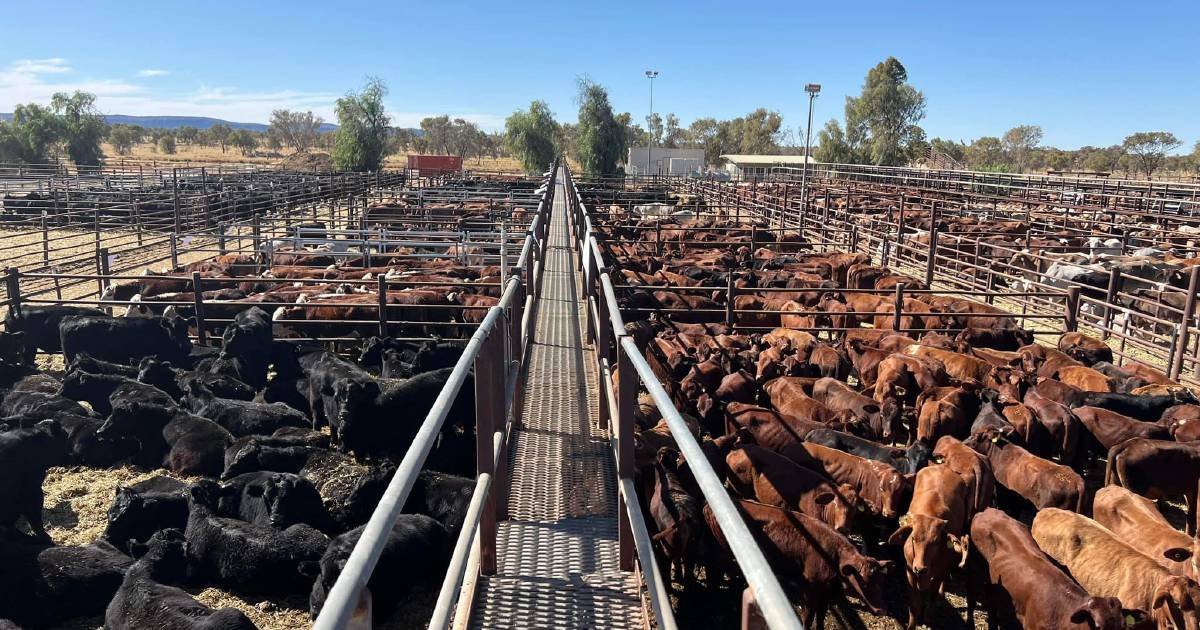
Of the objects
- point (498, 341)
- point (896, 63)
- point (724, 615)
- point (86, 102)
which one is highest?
point (896, 63)

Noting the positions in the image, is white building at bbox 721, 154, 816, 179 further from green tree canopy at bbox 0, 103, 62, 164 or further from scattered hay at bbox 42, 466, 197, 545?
scattered hay at bbox 42, 466, 197, 545

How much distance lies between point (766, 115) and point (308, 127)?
232ft

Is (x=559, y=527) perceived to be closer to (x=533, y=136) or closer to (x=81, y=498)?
(x=81, y=498)

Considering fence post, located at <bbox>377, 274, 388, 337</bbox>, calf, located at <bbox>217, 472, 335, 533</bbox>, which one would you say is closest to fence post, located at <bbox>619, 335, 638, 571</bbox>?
calf, located at <bbox>217, 472, 335, 533</bbox>

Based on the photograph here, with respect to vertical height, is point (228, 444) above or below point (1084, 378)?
below

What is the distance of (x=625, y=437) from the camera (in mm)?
3381

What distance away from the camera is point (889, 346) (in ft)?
30.1

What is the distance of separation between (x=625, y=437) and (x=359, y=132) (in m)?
53.0

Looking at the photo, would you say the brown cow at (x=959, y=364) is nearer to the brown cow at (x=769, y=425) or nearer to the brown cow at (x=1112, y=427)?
the brown cow at (x=1112, y=427)

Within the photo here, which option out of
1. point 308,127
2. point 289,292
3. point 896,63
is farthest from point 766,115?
point 289,292

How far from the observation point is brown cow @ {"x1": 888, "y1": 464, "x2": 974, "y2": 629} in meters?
4.59

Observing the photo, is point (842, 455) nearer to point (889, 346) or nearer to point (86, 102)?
point (889, 346)

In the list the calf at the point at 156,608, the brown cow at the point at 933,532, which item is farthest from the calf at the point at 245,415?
the brown cow at the point at 933,532

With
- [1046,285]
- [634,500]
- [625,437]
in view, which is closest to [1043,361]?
[1046,285]
